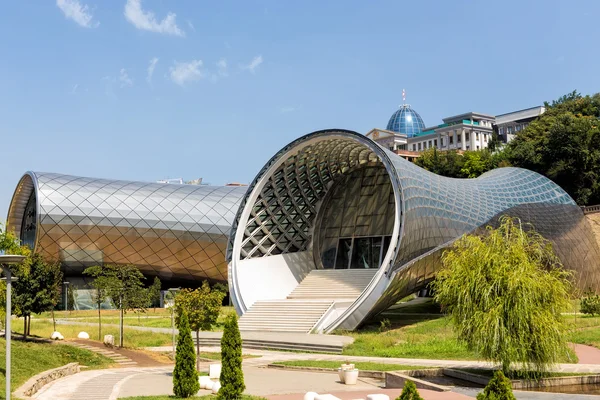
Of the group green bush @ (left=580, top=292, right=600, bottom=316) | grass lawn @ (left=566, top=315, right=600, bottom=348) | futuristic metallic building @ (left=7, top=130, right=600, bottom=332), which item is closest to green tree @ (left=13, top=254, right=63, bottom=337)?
futuristic metallic building @ (left=7, top=130, right=600, bottom=332)

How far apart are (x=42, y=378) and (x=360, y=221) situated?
1170 inches

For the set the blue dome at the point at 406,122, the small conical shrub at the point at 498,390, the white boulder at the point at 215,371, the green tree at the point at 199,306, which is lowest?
the white boulder at the point at 215,371

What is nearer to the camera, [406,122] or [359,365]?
[359,365]

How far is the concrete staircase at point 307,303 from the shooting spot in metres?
34.2

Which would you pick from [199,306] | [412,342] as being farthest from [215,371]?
[412,342]

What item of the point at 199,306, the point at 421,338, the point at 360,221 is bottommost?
the point at 421,338

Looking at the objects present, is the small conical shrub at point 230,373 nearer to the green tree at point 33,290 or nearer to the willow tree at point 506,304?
the willow tree at point 506,304

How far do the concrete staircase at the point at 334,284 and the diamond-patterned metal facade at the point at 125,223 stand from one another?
17164mm

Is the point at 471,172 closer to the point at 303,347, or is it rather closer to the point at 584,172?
the point at 584,172

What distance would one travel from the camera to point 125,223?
55.2 m

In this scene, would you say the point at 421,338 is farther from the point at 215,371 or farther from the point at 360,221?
the point at 360,221

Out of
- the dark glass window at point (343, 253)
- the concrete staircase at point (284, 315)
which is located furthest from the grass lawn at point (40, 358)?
the dark glass window at point (343, 253)

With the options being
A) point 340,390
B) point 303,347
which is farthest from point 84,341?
point 340,390

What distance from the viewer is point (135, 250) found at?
5619cm
